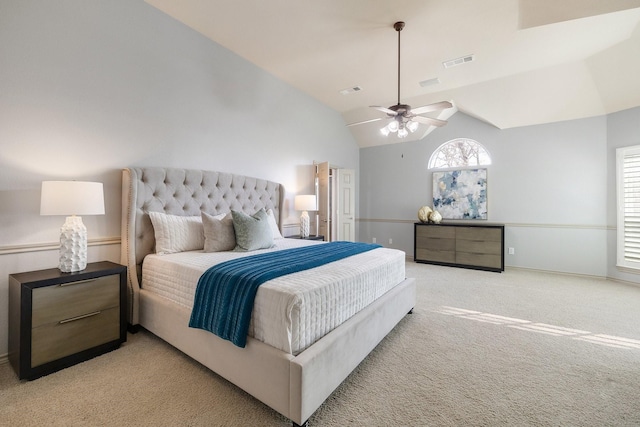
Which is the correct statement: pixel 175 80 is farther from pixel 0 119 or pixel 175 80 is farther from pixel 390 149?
pixel 390 149

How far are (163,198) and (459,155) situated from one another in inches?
211

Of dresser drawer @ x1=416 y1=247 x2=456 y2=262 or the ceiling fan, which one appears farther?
dresser drawer @ x1=416 y1=247 x2=456 y2=262

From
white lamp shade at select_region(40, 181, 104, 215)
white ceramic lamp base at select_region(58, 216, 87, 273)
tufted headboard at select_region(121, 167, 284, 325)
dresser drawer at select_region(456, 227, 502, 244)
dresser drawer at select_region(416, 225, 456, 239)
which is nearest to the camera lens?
white lamp shade at select_region(40, 181, 104, 215)

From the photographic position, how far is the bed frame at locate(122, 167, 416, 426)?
1406mm

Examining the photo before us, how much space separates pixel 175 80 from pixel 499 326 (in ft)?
14.1

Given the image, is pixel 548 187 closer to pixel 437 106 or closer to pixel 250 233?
pixel 437 106

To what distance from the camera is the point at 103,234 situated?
2.52 metres

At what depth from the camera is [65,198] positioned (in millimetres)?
1922

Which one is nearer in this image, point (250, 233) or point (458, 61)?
point (250, 233)

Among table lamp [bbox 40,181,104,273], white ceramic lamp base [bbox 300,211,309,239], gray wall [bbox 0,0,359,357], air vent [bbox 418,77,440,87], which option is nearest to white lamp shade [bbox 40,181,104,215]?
table lamp [bbox 40,181,104,273]

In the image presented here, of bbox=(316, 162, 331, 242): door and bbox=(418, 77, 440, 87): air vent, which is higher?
bbox=(418, 77, 440, 87): air vent

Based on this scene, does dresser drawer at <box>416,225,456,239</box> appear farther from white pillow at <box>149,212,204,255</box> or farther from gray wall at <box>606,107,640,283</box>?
white pillow at <box>149,212,204,255</box>

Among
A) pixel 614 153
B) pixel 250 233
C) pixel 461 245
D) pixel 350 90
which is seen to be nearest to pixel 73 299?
pixel 250 233

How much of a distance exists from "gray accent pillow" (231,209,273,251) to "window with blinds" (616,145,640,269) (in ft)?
17.5
